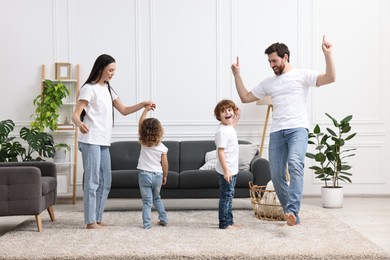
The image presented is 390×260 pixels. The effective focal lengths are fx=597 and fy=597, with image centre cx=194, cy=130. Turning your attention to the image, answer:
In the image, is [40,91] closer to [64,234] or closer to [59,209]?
[59,209]

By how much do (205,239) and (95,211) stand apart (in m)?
1.05

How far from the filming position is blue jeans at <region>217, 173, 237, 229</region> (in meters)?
4.57

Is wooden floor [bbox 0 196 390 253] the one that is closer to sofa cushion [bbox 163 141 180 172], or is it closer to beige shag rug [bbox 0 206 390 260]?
beige shag rug [bbox 0 206 390 260]

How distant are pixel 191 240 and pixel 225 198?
1.70 feet

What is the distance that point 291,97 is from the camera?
4586mm

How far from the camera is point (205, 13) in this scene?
7.12 metres

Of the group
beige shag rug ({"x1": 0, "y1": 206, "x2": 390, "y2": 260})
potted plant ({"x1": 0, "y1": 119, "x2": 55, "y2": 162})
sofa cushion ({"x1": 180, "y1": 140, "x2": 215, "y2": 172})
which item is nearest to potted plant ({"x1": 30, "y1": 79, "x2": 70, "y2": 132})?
potted plant ({"x1": 0, "y1": 119, "x2": 55, "y2": 162})

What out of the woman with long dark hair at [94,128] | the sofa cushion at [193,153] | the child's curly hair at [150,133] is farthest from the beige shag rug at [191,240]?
the sofa cushion at [193,153]

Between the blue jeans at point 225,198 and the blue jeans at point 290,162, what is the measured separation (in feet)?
1.18

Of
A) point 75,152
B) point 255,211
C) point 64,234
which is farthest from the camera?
point 75,152

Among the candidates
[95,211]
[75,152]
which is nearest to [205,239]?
[95,211]

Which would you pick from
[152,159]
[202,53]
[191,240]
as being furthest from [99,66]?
[202,53]

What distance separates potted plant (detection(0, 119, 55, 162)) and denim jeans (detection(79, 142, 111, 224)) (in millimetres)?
1925

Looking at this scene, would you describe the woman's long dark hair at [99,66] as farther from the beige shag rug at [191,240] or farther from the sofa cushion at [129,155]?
the sofa cushion at [129,155]
